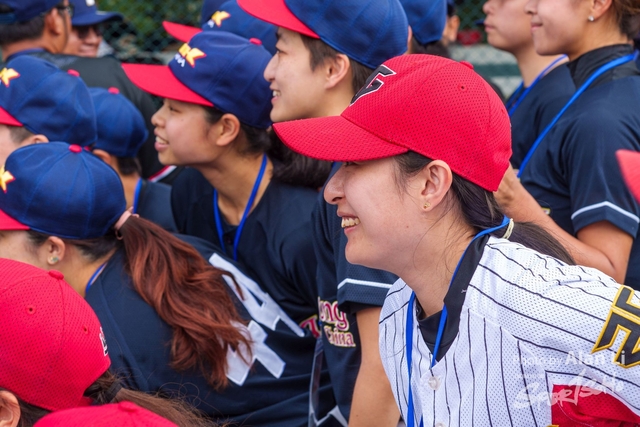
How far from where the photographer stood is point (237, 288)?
9.24 feet

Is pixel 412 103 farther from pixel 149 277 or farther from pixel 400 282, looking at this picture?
pixel 149 277

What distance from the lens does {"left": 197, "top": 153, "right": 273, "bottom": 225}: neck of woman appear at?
10.5 ft

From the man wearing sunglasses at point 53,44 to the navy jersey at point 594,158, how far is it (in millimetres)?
2415

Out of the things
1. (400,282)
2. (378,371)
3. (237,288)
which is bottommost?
(237,288)

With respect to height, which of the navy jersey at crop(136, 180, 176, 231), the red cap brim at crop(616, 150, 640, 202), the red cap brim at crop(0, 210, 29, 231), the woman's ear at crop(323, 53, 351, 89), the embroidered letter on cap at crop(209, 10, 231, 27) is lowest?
the navy jersey at crop(136, 180, 176, 231)

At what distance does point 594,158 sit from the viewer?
254cm

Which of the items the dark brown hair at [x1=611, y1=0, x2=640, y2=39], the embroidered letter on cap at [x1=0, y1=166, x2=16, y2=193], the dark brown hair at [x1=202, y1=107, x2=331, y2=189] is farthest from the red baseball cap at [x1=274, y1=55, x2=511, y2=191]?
the embroidered letter on cap at [x1=0, y1=166, x2=16, y2=193]

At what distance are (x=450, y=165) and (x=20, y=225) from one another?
5.53 ft

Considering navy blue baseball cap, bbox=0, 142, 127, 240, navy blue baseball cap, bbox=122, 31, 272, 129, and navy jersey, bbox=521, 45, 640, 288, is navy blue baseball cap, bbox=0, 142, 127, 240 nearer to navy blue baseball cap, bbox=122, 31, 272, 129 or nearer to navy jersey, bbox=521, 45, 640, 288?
navy blue baseball cap, bbox=122, 31, 272, 129

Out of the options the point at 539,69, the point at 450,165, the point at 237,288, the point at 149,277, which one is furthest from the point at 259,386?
the point at 539,69

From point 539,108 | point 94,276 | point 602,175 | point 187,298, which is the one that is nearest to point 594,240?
point 602,175

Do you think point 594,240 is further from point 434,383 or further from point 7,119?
point 7,119

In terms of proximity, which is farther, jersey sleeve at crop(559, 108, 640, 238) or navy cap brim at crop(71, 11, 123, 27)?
navy cap brim at crop(71, 11, 123, 27)

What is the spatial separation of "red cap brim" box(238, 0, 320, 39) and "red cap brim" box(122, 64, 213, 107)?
1.72ft
